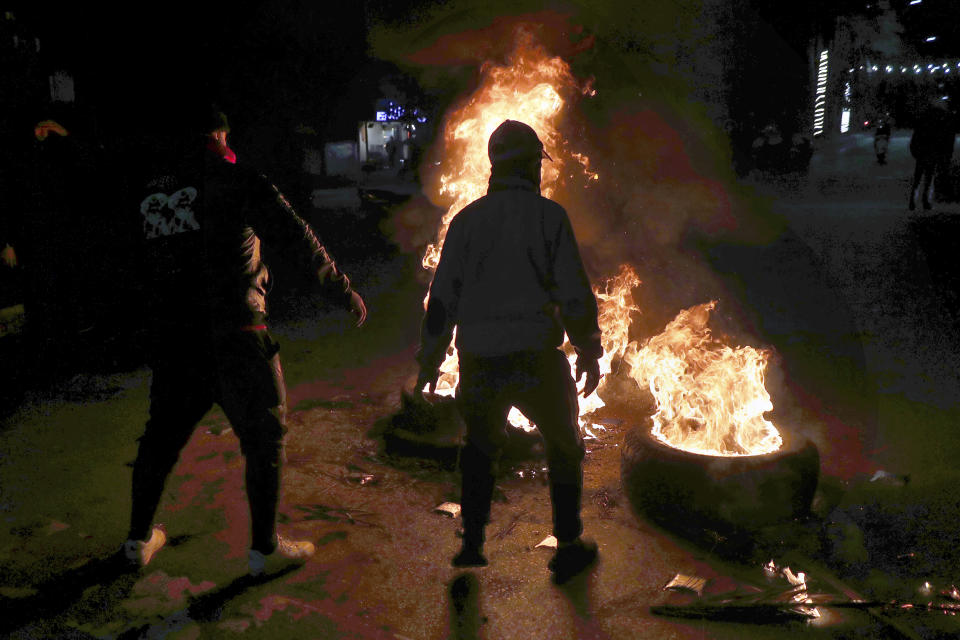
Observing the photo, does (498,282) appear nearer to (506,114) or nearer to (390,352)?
(506,114)

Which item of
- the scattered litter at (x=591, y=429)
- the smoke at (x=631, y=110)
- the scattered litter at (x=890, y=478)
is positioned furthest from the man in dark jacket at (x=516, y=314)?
the smoke at (x=631, y=110)

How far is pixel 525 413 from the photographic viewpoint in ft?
11.8

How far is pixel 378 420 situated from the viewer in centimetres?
611

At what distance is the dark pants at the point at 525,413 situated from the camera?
347 centimetres

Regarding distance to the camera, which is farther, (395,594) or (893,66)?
(893,66)

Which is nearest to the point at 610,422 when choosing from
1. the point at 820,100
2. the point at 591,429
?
the point at 591,429

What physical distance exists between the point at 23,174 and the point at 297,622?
6211 millimetres

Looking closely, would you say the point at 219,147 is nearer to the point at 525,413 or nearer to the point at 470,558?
the point at 525,413

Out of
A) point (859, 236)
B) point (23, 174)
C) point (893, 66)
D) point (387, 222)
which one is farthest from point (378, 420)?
point (893, 66)

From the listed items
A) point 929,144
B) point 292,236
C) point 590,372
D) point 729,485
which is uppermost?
point 929,144

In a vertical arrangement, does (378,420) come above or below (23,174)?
below

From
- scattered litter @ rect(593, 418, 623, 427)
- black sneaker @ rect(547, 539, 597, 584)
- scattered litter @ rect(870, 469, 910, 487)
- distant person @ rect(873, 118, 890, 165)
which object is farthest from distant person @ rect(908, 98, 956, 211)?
black sneaker @ rect(547, 539, 597, 584)

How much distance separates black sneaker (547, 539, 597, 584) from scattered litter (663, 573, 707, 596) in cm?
43

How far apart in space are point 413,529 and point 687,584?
5.28 feet
